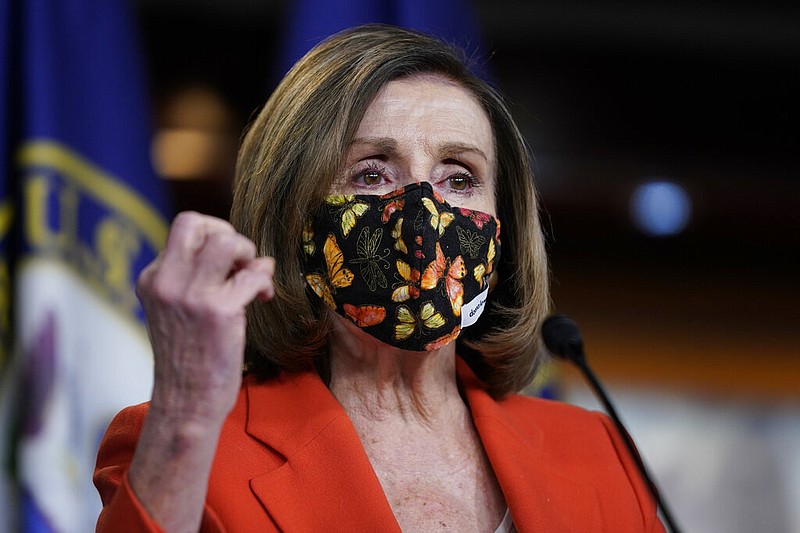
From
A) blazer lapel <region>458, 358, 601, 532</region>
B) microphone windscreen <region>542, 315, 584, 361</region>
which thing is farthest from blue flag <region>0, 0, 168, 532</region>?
microphone windscreen <region>542, 315, 584, 361</region>

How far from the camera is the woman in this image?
178 centimetres

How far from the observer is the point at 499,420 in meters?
2.06

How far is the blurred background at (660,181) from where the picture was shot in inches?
162

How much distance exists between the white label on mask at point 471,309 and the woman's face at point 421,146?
184mm

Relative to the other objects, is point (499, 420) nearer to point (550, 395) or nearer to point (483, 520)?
A: point (483, 520)

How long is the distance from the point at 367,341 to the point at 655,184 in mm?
2745

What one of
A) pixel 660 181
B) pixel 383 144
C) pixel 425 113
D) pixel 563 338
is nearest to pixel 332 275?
Answer: pixel 383 144

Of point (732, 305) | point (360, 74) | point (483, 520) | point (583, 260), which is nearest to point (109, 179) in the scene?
point (360, 74)

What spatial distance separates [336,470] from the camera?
5.81 feet

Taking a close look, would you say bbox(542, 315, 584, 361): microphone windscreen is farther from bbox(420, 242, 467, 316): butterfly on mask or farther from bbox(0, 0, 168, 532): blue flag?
bbox(0, 0, 168, 532): blue flag

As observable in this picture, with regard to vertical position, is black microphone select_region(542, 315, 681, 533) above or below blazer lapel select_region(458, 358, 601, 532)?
above

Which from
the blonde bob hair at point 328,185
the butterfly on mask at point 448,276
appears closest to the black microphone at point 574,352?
the butterfly on mask at point 448,276

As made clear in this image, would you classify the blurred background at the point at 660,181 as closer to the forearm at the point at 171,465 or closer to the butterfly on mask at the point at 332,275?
the butterfly on mask at the point at 332,275

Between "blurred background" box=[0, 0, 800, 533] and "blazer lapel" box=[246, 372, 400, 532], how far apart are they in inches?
85.1
